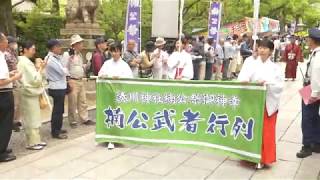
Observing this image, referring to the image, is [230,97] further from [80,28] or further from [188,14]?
[188,14]

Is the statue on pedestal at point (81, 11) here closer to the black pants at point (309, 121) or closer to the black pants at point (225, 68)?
the black pants at point (225, 68)

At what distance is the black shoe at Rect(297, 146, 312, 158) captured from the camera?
5.83m

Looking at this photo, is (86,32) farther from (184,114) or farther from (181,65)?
(184,114)

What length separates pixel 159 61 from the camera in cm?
934

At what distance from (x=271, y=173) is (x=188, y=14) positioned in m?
18.6

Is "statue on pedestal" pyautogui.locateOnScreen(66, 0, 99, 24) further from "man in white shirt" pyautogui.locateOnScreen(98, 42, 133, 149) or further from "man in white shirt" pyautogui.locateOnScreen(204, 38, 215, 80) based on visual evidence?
"man in white shirt" pyautogui.locateOnScreen(98, 42, 133, 149)

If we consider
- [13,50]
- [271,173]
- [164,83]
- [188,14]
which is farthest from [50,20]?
[271,173]

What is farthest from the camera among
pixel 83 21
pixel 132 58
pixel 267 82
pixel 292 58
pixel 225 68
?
pixel 225 68

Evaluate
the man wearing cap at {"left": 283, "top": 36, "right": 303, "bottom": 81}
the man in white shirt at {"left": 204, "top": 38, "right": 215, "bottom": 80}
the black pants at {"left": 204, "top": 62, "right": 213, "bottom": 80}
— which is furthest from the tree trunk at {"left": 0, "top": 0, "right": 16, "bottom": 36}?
the man wearing cap at {"left": 283, "top": 36, "right": 303, "bottom": 81}

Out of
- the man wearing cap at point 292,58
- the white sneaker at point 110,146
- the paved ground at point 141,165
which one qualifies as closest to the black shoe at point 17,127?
the paved ground at point 141,165

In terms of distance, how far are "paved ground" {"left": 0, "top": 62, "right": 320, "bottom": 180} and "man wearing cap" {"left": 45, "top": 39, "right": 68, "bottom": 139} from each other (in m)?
0.40

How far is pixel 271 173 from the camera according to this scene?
5.16 m

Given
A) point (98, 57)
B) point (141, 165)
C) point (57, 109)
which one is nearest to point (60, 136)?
point (57, 109)

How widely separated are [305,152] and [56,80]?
13.0 feet
